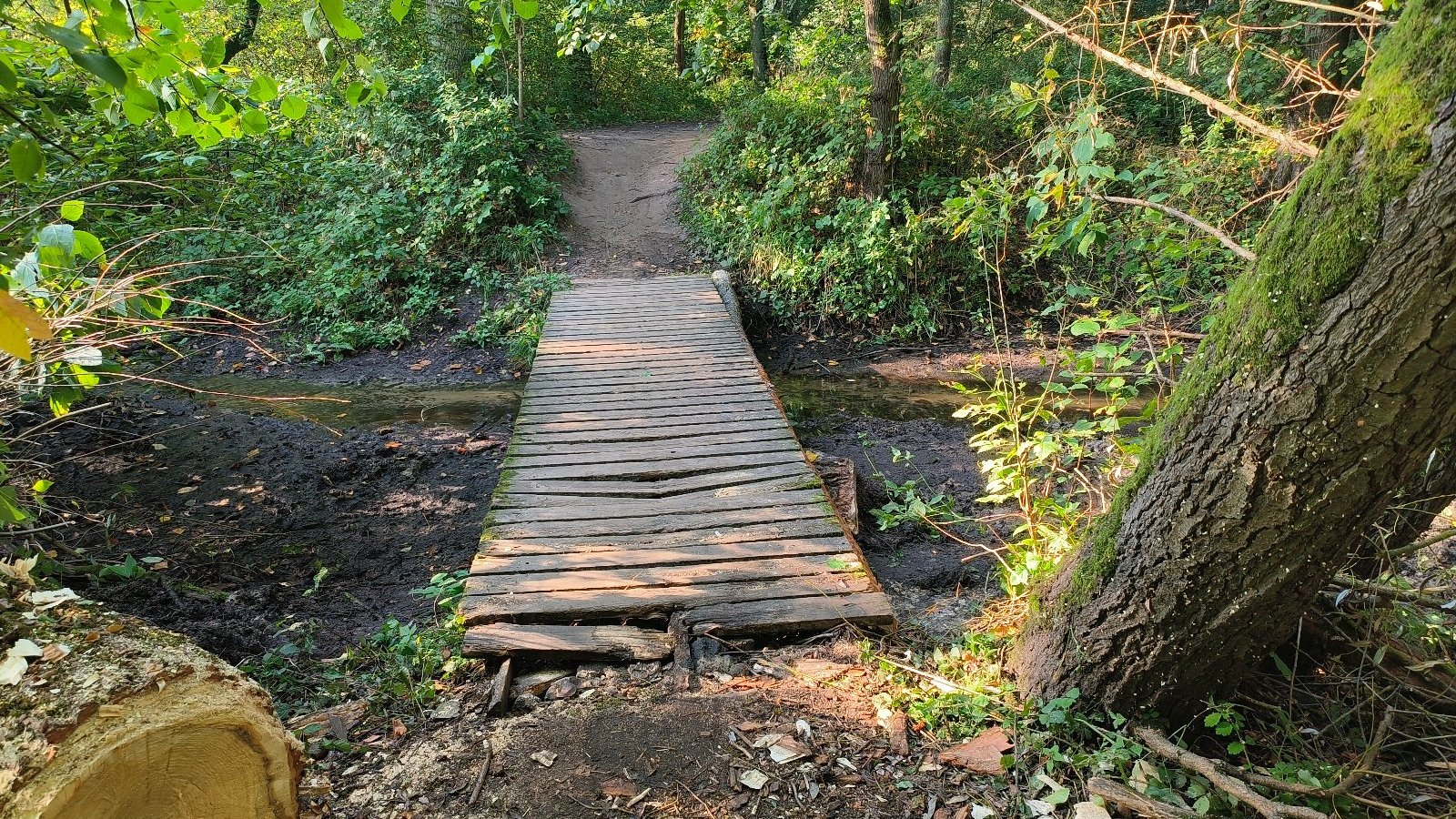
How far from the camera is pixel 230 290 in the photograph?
34.9 feet

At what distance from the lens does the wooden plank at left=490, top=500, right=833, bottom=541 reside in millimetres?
4289

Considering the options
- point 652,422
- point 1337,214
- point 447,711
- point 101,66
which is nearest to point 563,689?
point 447,711

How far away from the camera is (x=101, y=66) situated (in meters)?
1.23

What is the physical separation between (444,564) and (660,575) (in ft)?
6.21

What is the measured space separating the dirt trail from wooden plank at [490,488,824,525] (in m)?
6.54

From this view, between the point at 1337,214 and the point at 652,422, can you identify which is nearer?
the point at 1337,214

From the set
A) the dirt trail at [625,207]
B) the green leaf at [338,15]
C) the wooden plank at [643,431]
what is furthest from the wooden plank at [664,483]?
the dirt trail at [625,207]

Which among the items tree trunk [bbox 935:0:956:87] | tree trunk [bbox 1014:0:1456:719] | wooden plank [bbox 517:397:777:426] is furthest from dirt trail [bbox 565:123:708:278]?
tree trunk [bbox 1014:0:1456:719]

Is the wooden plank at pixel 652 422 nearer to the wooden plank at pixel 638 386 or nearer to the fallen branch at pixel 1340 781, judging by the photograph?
the wooden plank at pixel 638 386

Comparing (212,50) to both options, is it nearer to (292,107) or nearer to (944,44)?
(292,107)

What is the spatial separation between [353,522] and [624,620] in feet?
9.59

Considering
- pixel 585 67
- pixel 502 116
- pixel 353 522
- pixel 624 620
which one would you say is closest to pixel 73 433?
pixel 353 522

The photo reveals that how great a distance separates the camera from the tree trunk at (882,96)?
9.02 m

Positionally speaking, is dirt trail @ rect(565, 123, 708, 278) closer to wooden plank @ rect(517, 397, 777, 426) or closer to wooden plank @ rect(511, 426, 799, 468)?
wooden plank @ rect(517, 397, 777, 426)
